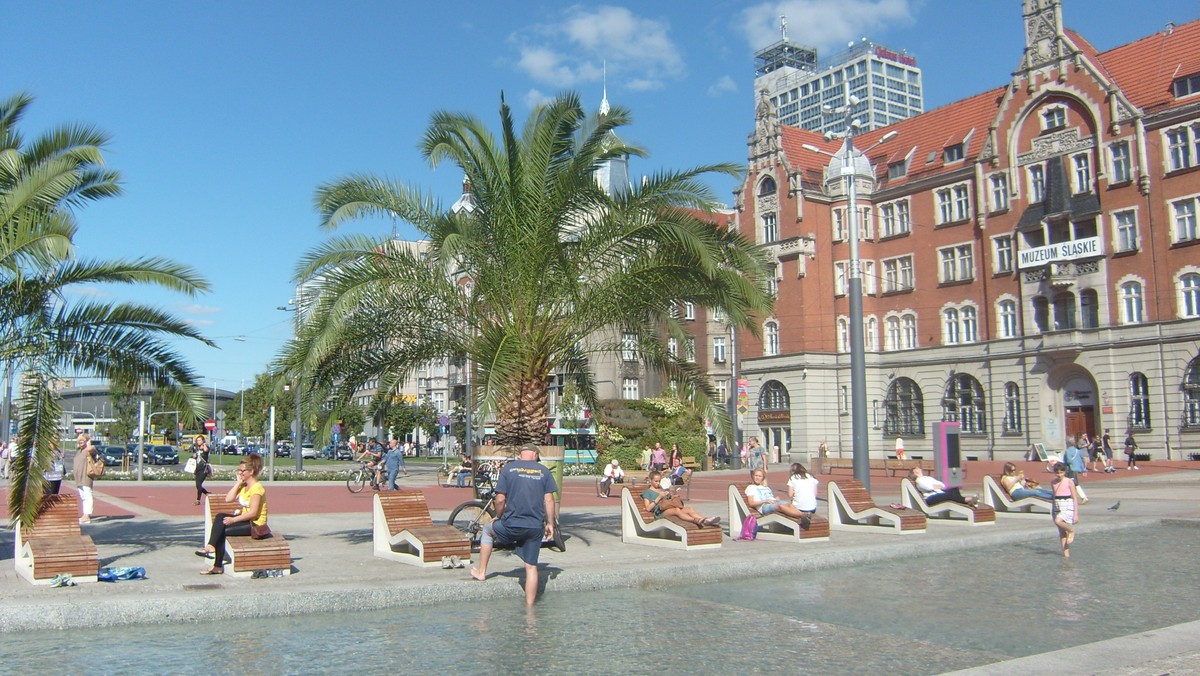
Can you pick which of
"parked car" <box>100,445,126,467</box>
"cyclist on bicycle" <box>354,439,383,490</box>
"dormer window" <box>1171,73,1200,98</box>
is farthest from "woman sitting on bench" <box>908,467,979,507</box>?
"parked car" <box>100,445,126,467</box>

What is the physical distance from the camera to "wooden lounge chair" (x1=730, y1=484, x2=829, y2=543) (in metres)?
15.3

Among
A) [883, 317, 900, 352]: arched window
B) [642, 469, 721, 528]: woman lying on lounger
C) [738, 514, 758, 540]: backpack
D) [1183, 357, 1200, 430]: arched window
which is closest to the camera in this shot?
[642, 469, 721, 528]: woman lying on lounger

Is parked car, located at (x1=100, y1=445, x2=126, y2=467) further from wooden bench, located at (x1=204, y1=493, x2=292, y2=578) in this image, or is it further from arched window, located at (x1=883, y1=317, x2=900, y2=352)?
wooden bench, located at (x1=204, y1=493, x2=292, y2=578)

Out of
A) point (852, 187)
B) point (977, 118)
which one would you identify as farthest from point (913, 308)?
point (852, 187)

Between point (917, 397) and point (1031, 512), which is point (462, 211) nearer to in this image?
point (1031, 512)

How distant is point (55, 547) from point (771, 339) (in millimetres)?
54861

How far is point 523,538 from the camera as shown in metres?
10.2

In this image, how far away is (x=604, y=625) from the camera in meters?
9.19

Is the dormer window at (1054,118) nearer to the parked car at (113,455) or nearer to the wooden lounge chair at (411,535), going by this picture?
Answer: the wooden lounge chair at (411,535)

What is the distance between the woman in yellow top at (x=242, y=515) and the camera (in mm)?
11219

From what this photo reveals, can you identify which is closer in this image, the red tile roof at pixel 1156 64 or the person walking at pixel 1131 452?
the person walking at pixel 1131 452

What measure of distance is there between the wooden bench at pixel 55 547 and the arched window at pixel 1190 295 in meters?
46.3

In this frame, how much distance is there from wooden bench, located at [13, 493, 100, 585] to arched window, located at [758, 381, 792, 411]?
171 ft

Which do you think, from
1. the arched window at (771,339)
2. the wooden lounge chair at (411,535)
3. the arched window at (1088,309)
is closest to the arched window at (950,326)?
the arched window at (1088,309)
